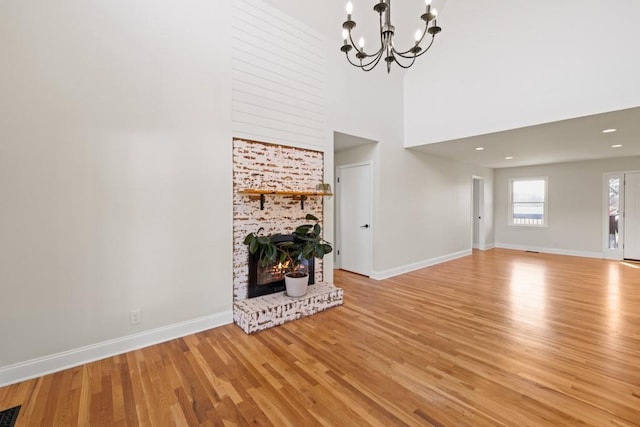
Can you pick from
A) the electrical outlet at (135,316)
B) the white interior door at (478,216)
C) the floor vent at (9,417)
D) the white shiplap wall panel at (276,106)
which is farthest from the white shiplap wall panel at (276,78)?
the white interior door at (478,216)

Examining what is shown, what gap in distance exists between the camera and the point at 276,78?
11.4 ft

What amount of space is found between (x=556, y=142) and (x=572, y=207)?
3.55 metres

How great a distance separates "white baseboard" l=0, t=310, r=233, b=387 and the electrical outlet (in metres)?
0.12

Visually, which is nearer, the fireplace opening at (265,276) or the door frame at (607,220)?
the fireplace opening at (265,276)

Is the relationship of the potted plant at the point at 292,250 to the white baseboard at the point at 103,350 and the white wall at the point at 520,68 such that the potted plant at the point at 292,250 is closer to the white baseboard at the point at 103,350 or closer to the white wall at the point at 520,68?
the white baseboard at the point at 103,350

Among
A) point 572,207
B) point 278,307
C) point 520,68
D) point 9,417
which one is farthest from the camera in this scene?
point 572,207

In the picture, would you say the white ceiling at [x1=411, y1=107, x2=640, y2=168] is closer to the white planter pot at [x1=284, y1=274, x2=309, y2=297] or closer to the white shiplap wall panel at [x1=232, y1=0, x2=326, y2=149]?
the white shiplap wall panel at [x1=232, y1=0, x2=326, y2=149]

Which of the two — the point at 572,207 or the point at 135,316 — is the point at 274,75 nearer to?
the point at 135,316

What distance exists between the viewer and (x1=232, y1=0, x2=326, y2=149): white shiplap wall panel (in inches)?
A: 126

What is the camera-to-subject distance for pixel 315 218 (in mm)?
3654

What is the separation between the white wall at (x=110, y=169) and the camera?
2.12m

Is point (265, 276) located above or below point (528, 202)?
below

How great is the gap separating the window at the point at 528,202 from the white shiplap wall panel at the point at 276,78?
22.8 ft

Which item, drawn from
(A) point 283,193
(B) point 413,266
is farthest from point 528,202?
(A) point 283,193
